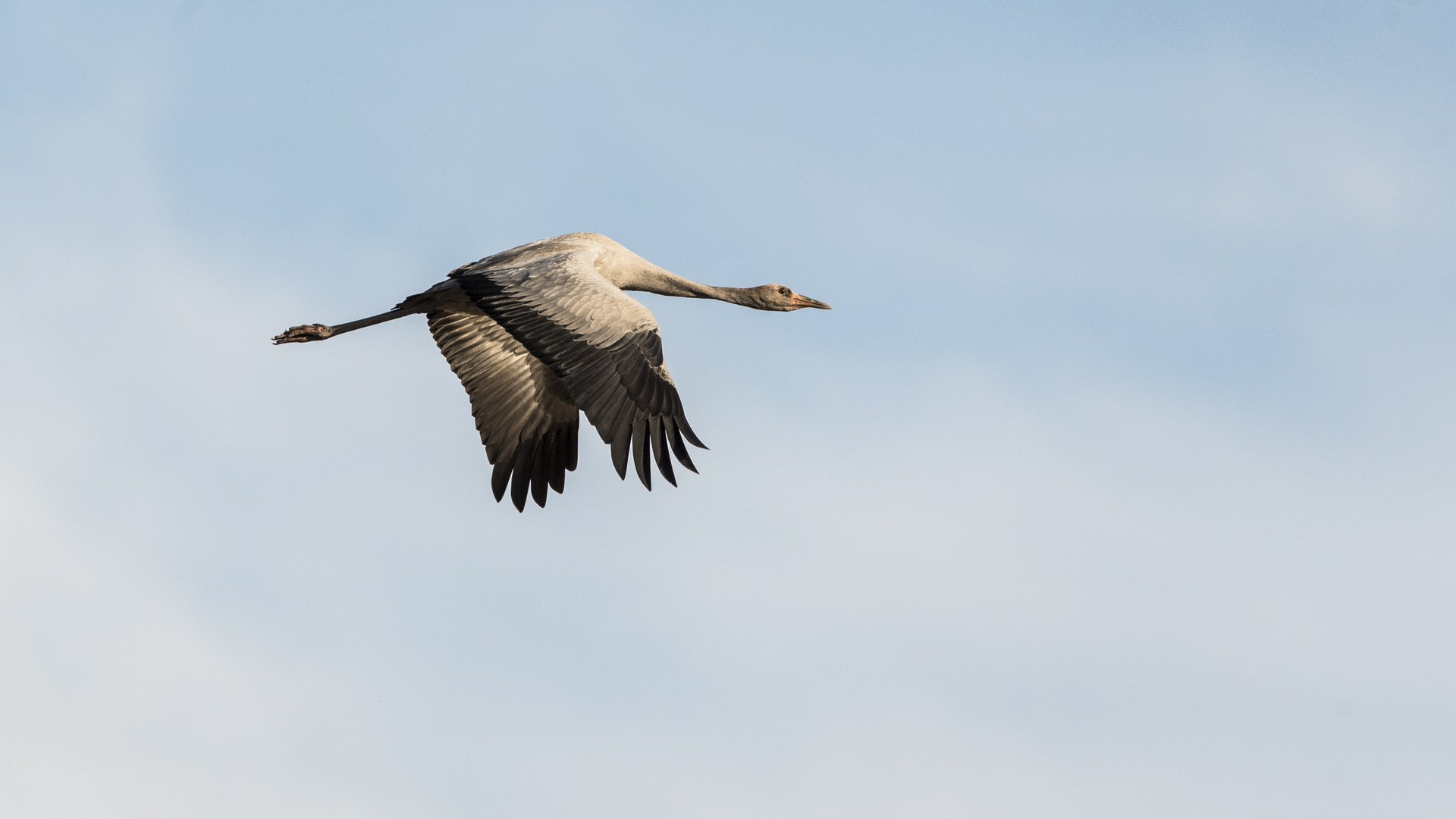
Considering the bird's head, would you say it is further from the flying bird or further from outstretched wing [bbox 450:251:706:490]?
outstretched wing [bbox 450:251:706:490]

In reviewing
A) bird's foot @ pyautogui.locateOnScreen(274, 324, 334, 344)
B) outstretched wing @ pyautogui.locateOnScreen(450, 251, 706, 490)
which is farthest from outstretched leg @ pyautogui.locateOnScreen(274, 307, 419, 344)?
outstretched wing @ pyautogui.locateOnScreen(450, 251, 706, 490)

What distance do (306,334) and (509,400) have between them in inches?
102

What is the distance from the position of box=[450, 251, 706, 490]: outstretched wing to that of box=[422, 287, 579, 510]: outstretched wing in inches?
60.5

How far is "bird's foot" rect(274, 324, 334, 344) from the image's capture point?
1565 cm

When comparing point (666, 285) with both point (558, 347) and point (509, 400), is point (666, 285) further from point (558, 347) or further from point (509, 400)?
point (558, 347)

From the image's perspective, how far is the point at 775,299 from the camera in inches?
645

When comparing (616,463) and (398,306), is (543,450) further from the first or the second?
(616,463)

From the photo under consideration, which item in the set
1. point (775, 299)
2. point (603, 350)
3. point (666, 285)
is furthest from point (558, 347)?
point (775, 299)

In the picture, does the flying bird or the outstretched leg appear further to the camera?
the outstretched leg

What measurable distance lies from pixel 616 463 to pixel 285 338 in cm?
587

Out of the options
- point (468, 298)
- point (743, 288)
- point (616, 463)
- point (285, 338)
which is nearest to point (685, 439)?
point (616, 463)

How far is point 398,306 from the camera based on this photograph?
48.6 ft

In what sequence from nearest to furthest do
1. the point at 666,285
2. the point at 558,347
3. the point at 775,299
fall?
the point at 558,347, the point at 666,285, the point at 775,299

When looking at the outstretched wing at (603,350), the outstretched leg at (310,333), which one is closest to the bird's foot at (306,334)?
the outstretched leg at (310,333)
